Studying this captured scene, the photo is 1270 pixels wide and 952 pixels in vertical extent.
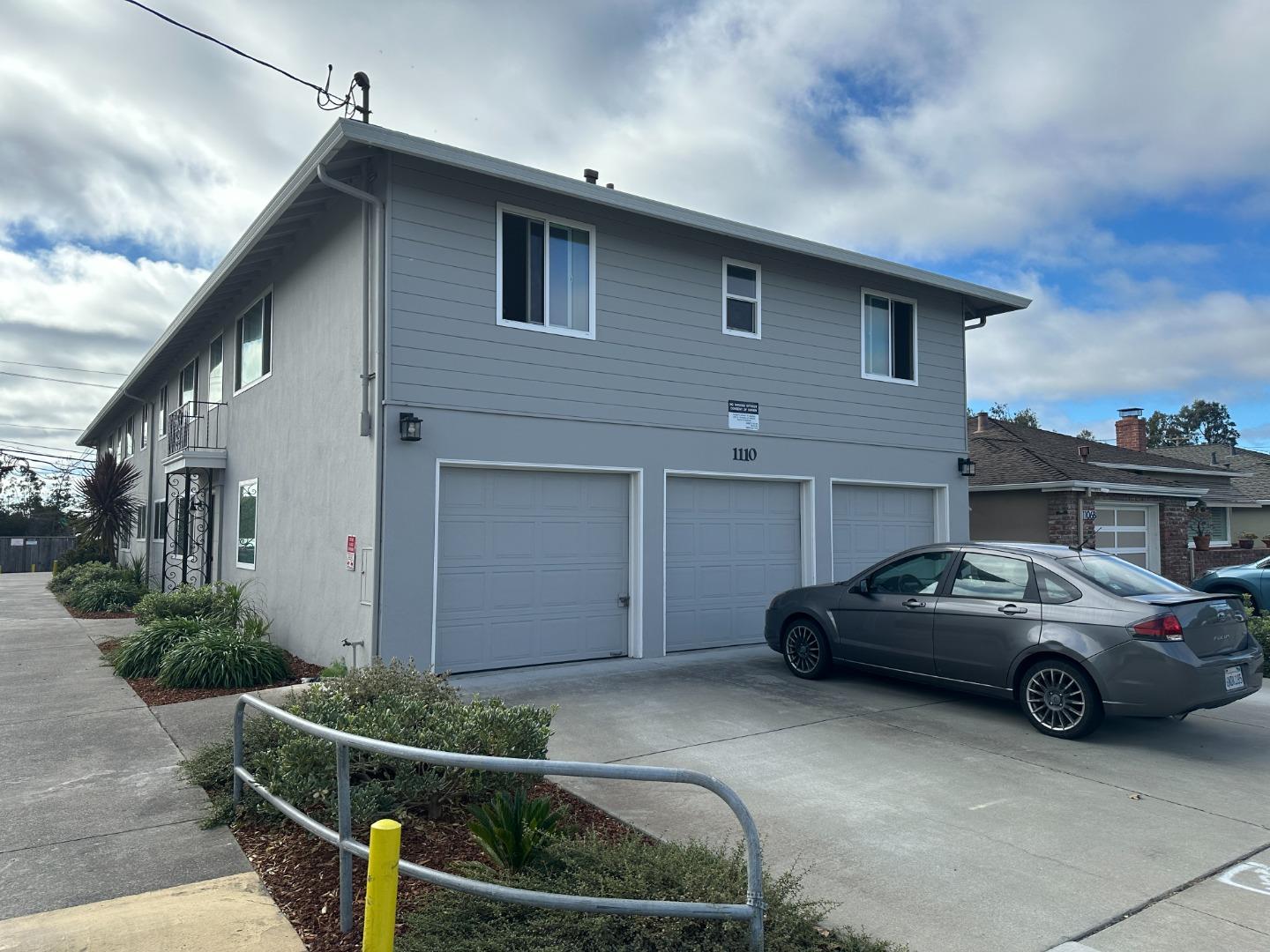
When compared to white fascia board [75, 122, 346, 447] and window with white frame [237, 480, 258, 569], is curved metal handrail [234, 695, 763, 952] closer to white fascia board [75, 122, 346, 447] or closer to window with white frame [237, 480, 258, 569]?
white fascia board [75, 122, 346, 447]

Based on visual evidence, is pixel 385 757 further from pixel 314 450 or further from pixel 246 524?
pixel 246 524

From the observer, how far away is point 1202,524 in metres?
23.4

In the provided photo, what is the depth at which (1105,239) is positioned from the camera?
1911cm

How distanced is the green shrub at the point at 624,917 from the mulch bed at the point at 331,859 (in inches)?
13.4

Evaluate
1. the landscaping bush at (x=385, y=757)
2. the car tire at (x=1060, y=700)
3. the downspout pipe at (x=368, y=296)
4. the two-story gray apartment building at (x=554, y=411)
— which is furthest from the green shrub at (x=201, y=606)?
the car tire at (x=1060, y=700)

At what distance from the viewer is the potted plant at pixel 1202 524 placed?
69.1 ft

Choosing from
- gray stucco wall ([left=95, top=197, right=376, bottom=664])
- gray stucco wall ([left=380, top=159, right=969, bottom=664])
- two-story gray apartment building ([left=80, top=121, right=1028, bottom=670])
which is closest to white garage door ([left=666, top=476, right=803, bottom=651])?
two-story gray apartment building ([left=80, top=121, right=1028, bottom=670])

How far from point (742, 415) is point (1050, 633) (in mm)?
5231

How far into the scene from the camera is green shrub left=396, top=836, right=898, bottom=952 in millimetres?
3381

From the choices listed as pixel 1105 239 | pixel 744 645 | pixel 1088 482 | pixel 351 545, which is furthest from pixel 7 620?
pixel 1105 239

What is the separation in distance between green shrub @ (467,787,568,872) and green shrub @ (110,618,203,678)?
282 inches

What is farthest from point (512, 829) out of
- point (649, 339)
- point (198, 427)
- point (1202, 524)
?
point (1202, 524)

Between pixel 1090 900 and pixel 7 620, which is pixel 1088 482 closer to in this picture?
pixel 1090 900

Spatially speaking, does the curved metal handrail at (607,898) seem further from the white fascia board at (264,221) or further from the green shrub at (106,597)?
the green shrub at (106,597)
